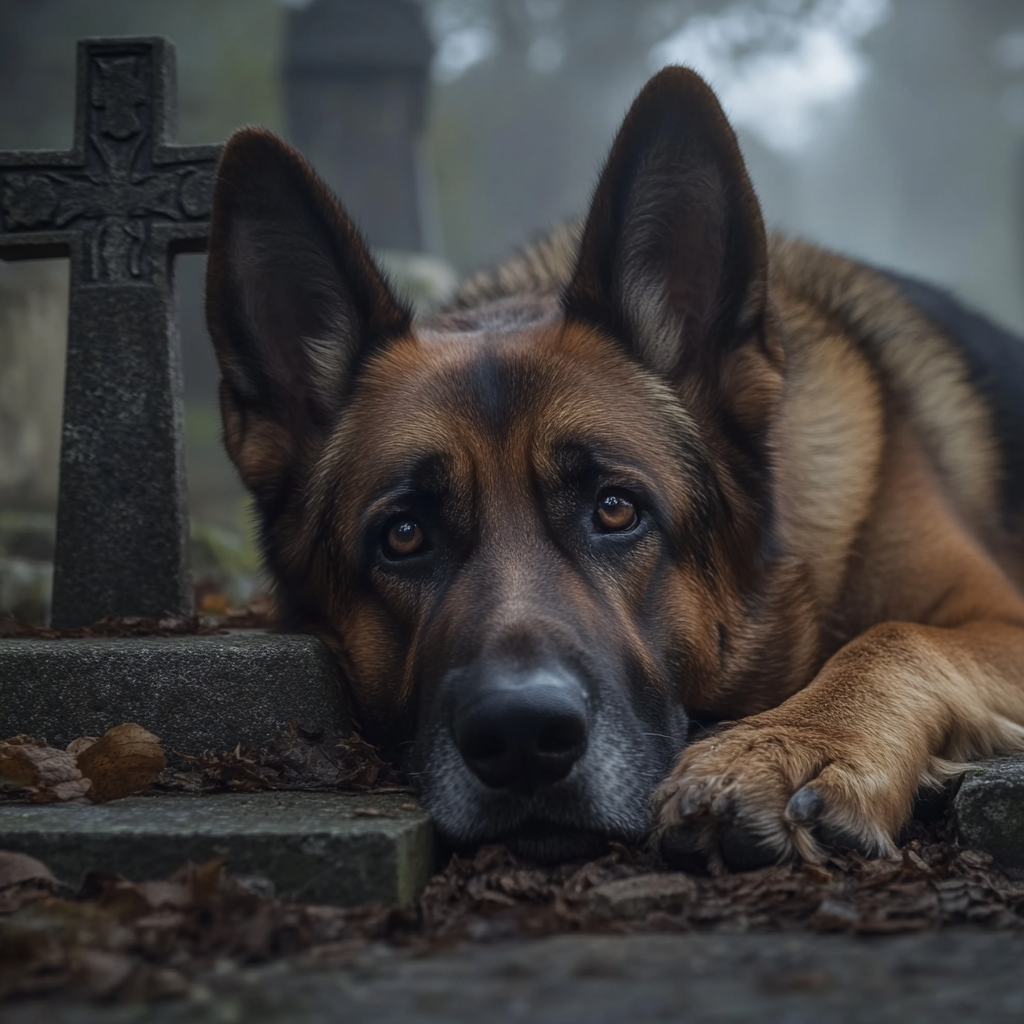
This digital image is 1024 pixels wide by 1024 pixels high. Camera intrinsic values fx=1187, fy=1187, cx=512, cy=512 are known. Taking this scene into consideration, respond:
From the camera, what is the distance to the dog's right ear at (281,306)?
320 centimetres

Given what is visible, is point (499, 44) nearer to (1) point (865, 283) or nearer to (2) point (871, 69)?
(2) point (871, 69)

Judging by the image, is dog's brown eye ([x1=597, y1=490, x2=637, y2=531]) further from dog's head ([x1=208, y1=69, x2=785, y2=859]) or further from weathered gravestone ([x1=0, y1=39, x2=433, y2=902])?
weathered gravestone ([x1=0, y1=39, x2=433, y2=902])

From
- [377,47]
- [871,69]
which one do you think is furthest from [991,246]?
[377,47]

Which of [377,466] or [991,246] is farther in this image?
[991,246]

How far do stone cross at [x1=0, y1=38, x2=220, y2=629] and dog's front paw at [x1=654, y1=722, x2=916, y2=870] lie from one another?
194 cm

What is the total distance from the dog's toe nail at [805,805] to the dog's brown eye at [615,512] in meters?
0.79

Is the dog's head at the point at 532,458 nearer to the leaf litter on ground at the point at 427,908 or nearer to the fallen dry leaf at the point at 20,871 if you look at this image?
the leaf litter on ground at the point at 427,908

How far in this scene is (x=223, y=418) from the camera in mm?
3455

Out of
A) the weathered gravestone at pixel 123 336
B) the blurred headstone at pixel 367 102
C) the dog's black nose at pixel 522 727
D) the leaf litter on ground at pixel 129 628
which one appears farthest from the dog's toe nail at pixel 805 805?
the blurred headstone at pixel 367 102

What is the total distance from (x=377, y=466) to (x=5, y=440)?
4631 mm

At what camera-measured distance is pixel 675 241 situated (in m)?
3.23

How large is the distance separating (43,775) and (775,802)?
1574 mm

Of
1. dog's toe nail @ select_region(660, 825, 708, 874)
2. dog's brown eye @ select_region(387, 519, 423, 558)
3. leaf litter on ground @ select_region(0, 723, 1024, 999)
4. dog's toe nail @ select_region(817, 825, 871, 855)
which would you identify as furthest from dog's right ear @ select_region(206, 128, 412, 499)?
dog's toe nail @ select_region(817, 825, 871, 855)

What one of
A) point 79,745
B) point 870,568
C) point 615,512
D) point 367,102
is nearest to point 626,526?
point 615,512
